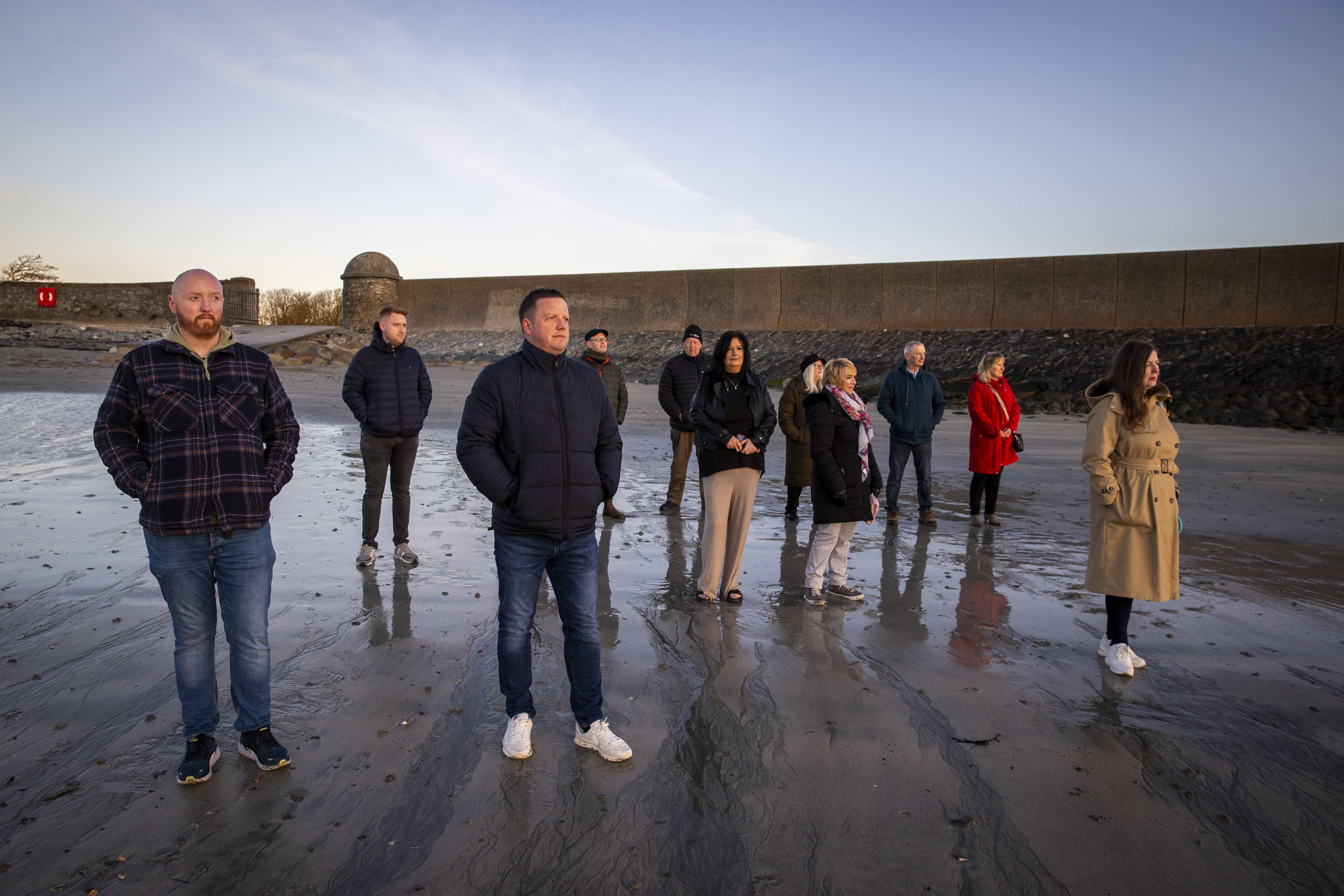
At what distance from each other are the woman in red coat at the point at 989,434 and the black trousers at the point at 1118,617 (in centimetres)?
364

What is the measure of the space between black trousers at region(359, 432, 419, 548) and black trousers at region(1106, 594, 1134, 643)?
14.9 feet

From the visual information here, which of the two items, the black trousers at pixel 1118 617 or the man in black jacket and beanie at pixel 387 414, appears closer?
the black trousers at pixel 1118 617

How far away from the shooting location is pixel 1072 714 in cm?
380

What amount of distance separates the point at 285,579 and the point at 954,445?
34.5ft

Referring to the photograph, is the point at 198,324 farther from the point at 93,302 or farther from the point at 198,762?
the point at 93,302

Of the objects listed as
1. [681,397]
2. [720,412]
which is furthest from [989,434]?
[720,412]

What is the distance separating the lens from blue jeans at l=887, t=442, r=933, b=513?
815 cm

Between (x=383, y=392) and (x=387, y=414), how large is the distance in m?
0.16

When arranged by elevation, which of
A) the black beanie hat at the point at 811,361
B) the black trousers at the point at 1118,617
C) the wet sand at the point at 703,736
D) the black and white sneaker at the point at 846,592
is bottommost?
the wet sand at the point at 703,736

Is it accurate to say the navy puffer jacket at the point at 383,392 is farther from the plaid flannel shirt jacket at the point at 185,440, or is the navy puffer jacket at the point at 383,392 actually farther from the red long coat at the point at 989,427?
the red long coat at the point at 989,427

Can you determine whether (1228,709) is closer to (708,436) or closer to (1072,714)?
(1072,714)

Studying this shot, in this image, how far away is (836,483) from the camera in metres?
5.49

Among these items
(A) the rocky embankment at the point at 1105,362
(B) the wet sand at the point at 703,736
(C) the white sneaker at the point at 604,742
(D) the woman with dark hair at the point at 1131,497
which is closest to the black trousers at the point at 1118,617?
(D) the woman with dark hair at the point at 1131,497

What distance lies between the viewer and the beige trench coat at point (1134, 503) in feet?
14.2
